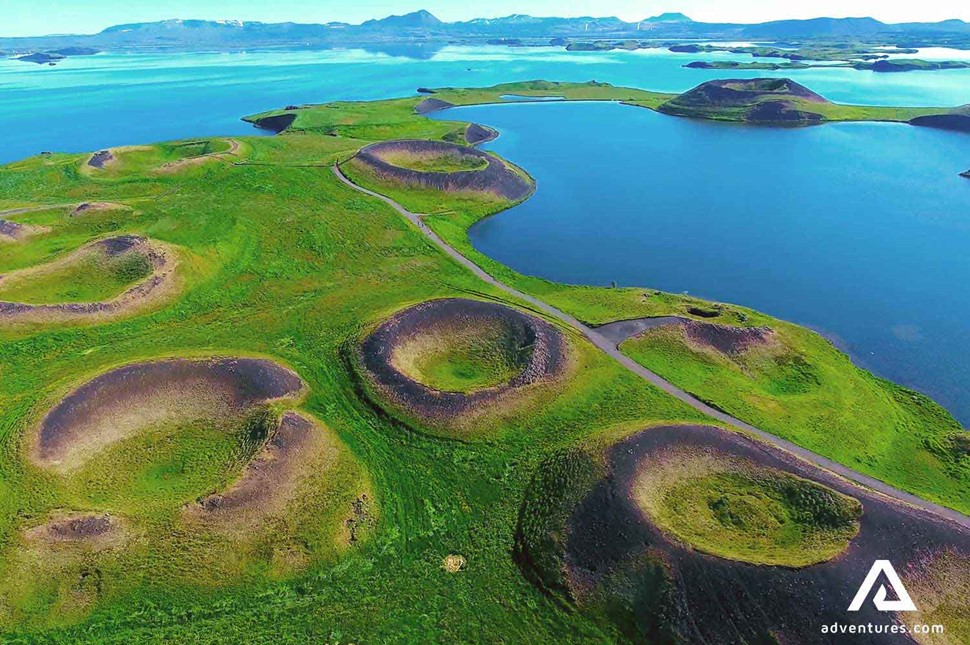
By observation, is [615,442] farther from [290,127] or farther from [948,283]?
[290,127]

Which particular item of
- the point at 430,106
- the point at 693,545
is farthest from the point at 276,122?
the point at 693,545

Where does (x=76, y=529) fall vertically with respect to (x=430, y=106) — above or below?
below

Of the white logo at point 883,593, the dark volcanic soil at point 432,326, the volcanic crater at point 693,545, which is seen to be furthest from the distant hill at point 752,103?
the white logo at point 883,593

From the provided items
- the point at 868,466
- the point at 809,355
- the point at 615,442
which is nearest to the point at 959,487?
the point at 868,466

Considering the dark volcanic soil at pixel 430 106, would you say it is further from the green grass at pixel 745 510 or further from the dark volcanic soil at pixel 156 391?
the green grass at pixel 745 510

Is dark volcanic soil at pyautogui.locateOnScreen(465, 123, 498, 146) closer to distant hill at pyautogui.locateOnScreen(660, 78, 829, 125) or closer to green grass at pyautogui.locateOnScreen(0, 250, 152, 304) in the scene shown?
distant hill at pyautogui.locateOnScreen(660, 78, 829, 125)

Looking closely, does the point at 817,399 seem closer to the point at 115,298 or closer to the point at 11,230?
the point at 115,298

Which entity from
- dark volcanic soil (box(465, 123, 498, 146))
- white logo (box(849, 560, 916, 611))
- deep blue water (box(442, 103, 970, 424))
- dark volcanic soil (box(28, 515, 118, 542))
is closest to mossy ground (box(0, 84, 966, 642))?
dark volcanic soil (box(28, 515, 118, 542))
